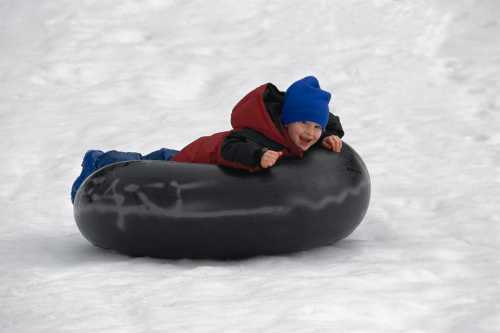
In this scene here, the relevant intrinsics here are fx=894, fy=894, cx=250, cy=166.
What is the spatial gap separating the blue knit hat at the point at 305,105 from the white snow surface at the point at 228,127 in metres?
0.79

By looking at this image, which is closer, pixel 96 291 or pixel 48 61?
pixel 96 291

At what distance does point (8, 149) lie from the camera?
8.45 metres

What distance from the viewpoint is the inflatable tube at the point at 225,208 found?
491cm

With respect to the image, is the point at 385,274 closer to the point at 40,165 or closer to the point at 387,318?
the point at 387,318

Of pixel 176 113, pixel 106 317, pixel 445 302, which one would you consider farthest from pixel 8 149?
pixel 445 302

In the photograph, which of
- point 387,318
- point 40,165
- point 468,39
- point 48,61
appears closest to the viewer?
point 387,318

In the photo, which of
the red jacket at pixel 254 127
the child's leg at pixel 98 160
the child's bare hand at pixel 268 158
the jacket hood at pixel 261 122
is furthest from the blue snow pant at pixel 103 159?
the child's bare hand at pixel 268 158

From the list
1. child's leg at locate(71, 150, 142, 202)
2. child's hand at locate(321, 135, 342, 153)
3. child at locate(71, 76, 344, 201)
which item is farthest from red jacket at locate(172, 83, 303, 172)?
child's leg at locate(71, 150, 142, 202)

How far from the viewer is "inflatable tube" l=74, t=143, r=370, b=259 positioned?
491cm

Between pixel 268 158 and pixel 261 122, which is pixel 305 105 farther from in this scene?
pixel 268 158

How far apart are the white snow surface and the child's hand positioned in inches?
23.4

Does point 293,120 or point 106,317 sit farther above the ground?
point 293,120

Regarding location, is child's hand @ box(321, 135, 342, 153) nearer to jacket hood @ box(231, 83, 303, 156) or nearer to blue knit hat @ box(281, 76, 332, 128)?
blue knit hat @ box(281, 76, 332, 128)

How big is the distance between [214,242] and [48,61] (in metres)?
6.39
